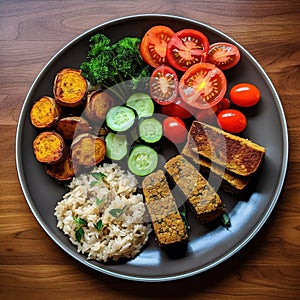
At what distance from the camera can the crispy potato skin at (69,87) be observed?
3.38m

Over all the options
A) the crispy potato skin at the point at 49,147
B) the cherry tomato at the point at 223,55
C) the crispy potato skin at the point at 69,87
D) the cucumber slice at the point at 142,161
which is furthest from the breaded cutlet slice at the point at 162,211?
the cherry tomato at the point at 223,55

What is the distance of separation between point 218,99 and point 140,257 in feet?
3.78

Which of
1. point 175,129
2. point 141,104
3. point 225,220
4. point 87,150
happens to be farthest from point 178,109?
point 225,220

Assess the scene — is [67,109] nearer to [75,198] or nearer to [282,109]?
[75,198]

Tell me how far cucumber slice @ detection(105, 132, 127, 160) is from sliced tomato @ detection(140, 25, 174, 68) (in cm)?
55

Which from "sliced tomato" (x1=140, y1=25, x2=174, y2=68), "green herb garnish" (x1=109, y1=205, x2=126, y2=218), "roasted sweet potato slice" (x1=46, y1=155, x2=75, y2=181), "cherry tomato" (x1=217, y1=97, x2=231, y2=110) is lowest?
"green herb garnish" (x1=109, y1=205, x2=126, y2=218)

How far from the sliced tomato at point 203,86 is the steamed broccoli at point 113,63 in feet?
0.91

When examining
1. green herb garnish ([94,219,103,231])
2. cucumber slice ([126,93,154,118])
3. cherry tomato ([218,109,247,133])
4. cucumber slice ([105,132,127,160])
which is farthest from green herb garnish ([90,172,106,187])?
cherry tomato ([218,109,247,133])

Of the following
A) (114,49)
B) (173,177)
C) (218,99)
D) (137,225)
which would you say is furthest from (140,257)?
(114,49)

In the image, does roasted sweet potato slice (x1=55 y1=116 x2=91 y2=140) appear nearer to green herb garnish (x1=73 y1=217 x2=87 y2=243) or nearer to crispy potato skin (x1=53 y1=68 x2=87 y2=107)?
crispy potato skin (x1=53 y1=68 x2=87 y2=107)

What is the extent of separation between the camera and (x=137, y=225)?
3.32 meters

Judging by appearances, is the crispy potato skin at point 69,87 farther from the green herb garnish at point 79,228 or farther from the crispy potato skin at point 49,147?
the green herb garnish at point 79,228

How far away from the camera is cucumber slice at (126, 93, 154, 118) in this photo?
11.3 feet

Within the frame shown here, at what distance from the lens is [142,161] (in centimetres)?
345
